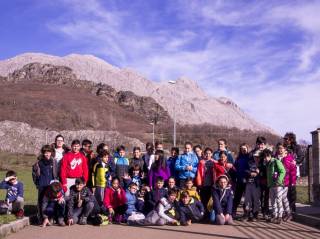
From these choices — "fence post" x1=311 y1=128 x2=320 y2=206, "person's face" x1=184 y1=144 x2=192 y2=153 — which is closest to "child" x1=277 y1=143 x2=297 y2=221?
"fence post" x1=311 y1=128 x2=320 y2=206

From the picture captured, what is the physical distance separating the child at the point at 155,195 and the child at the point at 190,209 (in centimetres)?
50

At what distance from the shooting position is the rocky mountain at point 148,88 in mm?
150500

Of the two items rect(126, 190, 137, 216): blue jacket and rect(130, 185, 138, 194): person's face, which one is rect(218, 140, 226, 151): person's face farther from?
rect(126, 190, 137, 216): blue jacket

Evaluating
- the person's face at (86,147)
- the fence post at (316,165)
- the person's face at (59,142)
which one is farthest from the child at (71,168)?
the fence post at (316,165)

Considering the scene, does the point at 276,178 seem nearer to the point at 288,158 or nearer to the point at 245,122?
the point at 288,158

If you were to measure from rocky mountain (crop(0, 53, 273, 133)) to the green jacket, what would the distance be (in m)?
129

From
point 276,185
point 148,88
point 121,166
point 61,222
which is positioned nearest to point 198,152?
point 121,166

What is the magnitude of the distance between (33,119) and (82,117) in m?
12.5

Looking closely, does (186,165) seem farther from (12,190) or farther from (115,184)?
(12,190)

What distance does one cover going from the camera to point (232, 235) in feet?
28.0

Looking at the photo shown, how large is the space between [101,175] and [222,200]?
2725mm

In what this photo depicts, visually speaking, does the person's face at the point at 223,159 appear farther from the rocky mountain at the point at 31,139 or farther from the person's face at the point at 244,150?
the rocky mountain at the point at 31,139

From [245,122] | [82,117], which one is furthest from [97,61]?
[82,117]

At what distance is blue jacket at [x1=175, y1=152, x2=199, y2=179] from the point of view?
36.1ft
